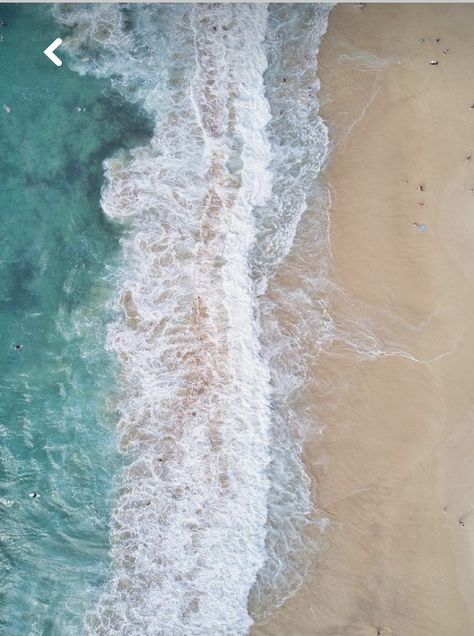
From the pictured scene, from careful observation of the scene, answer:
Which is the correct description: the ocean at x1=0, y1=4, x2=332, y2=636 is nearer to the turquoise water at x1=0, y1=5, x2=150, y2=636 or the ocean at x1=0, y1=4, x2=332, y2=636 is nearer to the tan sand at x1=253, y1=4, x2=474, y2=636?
the turquoise water at x1=0, y1=5, x2=150, y2=636

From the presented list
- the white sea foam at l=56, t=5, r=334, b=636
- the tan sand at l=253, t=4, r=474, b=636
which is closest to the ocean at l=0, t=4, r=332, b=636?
the white sea foam at l=56, t=5, r=334, b=636

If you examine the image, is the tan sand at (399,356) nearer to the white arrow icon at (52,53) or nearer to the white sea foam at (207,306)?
the white sea foam at (207,306)

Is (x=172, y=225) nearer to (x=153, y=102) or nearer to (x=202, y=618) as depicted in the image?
(x=153, y=102)

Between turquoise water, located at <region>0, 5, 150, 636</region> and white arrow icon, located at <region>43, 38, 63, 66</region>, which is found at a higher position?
white arrow icon, located at <region>43, 38, 63, 66</region>

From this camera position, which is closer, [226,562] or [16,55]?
[226,562]

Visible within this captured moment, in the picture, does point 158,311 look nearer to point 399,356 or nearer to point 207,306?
point 207,306

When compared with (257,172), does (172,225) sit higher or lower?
lower

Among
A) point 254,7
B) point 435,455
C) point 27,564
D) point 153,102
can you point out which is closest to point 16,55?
point 153,102
